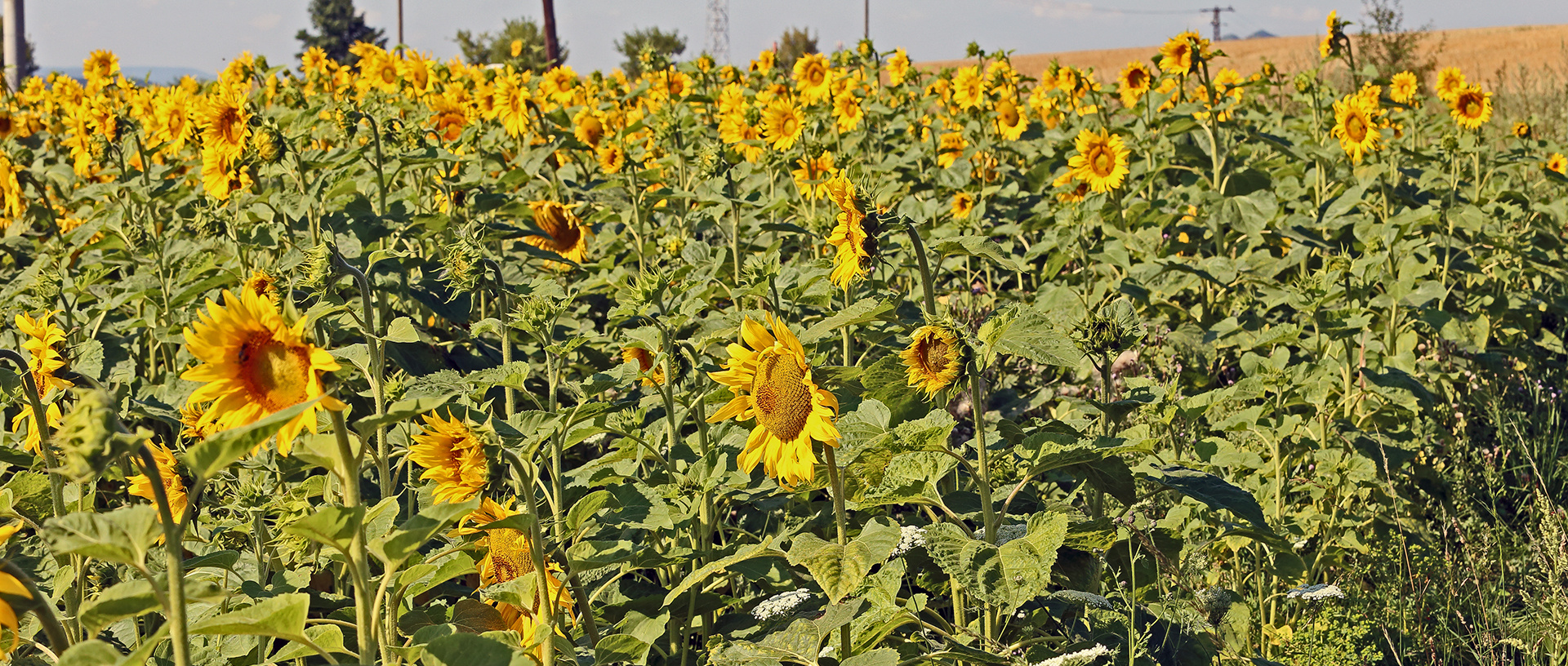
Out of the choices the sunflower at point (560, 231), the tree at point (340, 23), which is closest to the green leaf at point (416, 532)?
the sunflower at point (560, 231)

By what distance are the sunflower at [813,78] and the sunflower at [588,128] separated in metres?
1.14

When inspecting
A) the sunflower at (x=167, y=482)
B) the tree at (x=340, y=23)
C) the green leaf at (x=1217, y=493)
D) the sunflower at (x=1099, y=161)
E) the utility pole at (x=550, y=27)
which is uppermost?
the tree at (x=340, y=23)

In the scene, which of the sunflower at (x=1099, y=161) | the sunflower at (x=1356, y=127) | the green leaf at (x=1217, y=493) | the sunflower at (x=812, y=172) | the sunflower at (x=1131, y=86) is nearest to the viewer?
the green leaf at (x=1217, y=493)

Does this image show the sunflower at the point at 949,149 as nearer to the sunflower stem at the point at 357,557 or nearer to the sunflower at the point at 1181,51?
the sunflower at the point at 1181,51

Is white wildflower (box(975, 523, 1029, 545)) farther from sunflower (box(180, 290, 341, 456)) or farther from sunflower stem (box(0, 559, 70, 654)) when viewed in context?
sunflower stem (box(0, 559, 70, 654))

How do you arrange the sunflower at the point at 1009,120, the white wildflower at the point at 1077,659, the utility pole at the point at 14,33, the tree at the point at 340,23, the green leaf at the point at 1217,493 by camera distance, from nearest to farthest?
the white wildflower at the point at 1077,659, the green leaf at the point at 1217,493, the sunflower at the point at 1009,120, the utility pole at the point at 14,33, the tree at the point at 340,23

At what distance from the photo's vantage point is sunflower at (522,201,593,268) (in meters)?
4.19

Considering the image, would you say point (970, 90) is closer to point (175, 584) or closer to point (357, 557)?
point (357, 557)

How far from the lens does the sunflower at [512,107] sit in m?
5.20

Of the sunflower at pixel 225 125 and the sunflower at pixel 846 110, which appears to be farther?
the sunflower at pixel 846 110

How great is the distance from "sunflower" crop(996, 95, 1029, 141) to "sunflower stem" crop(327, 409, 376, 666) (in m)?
5.23

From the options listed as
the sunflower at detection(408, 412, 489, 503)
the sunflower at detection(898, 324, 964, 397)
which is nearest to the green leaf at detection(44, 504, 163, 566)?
the sunflower at detection(408, 412, 489, 503)

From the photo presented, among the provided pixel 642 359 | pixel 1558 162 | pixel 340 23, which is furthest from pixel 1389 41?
pixel 340 23

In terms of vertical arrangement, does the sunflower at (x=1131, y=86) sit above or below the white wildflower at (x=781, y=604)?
above
